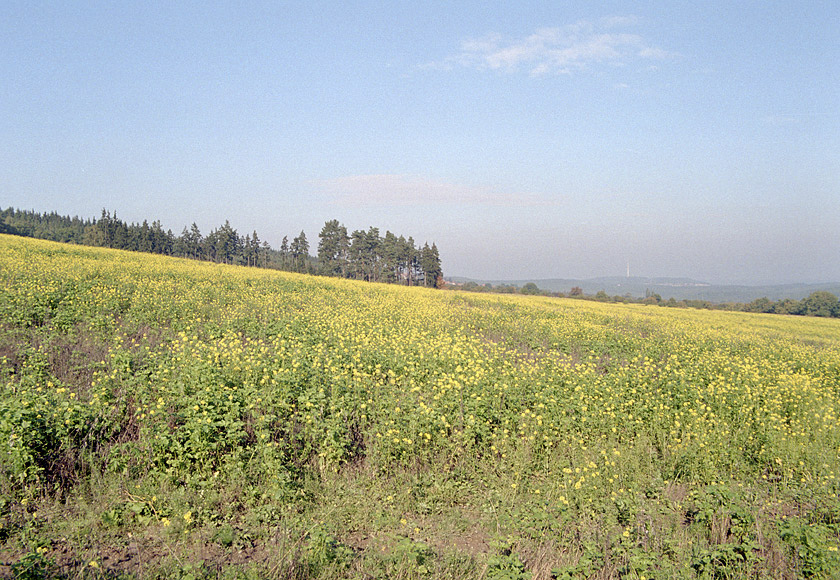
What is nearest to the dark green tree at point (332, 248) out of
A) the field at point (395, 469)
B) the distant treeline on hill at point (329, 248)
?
the distant treeline on hill at point (329, 248)

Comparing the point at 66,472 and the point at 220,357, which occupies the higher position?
the point at 220,357

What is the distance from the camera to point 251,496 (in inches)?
194

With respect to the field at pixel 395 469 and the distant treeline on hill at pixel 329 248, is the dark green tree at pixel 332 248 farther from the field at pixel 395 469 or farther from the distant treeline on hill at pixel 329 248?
the field at pixel 395 469

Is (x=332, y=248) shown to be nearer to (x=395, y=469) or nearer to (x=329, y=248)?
(x=329, y=248)

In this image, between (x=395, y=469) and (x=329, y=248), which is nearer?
(x=395, y=469)

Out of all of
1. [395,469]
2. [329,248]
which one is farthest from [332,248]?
[395,469]

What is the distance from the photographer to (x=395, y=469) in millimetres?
5812

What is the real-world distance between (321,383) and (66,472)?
3309 mm

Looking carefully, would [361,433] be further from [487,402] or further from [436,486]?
[487,402]

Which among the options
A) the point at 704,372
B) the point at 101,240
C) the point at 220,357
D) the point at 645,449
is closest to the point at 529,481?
the point at 645,449

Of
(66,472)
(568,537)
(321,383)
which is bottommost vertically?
(568,537)

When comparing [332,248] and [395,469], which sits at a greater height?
[332,248]

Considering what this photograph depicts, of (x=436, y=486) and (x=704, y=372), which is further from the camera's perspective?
(x=704, y=372)

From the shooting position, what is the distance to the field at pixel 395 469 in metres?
4.20
